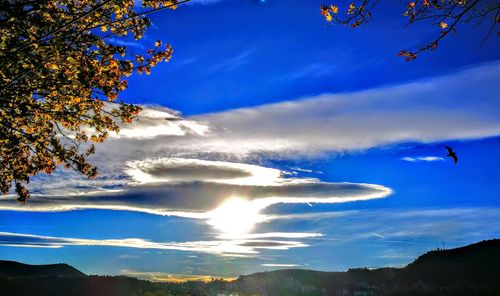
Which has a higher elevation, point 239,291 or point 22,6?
point 22,6

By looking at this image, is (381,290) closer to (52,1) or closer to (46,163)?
(46,163)

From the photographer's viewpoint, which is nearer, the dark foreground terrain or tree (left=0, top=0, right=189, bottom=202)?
tree (left=0, top=0, right=189, bottom=202)

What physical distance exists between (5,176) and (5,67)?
7315 mm

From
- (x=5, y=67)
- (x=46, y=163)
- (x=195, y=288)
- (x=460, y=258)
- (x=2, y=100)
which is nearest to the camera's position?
(x=5, y=67)

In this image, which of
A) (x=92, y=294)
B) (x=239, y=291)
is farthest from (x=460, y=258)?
(x=92, y=294)

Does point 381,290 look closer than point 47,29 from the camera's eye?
No

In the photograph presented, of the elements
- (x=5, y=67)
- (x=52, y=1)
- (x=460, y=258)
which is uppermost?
(x=52, y=1)

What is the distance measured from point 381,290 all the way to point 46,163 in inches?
2181

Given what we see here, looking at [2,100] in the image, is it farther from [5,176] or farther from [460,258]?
[460,258]

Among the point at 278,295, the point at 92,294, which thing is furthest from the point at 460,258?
the point at 92,294

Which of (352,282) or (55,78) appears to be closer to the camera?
(55,78)

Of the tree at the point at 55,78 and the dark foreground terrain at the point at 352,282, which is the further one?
the dark foreground terrain at the point at 352,282

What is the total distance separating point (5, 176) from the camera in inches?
906

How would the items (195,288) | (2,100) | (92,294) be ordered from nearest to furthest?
(2,100) < (92,294) < (195,288)
